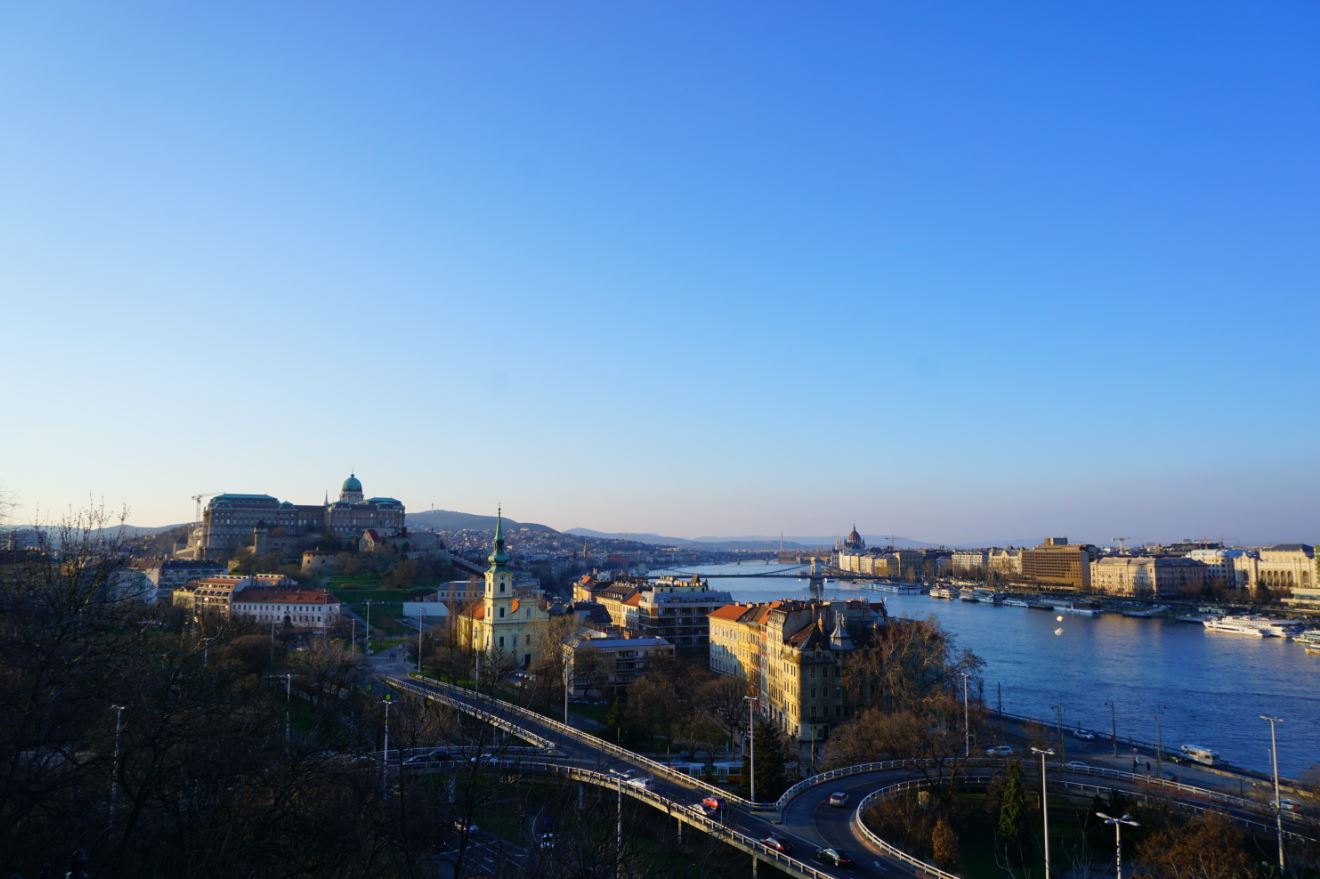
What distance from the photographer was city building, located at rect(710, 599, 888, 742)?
35031 millimetres

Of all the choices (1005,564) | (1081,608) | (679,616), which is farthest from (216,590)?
(1005,564)

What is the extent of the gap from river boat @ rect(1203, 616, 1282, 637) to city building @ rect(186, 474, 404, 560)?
73277mm

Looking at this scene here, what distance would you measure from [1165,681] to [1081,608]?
48896 mm

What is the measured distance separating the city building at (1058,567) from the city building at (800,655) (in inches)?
3450

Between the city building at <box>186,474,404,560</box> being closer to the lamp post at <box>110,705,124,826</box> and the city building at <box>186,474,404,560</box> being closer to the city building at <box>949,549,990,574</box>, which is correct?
the lamp post at <box>110,705,124,826</box>

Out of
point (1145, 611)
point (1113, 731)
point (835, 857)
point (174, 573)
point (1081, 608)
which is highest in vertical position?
point (174, 573)

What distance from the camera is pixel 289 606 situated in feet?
194

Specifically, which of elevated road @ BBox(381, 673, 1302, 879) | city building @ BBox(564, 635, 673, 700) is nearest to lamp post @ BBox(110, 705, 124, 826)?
elevated road @ BBox(381, 673, 1302, 879)

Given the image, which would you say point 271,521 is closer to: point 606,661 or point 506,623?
point 506,623

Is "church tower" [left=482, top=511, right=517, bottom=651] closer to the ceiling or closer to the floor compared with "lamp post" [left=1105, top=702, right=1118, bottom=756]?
closer to the ceiling

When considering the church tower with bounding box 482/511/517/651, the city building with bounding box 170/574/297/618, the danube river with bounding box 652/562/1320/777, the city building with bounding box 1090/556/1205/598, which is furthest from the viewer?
the city building with bounding box 1090/556/1205/598

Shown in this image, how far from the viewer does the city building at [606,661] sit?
41.2 metres

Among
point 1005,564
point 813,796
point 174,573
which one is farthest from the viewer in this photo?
point 1005,564

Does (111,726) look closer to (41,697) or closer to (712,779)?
(41,697)
